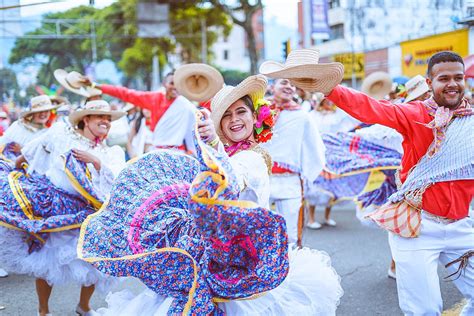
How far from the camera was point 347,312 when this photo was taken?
4941mm

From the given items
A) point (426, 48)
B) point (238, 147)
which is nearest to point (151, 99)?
point (238, 147)

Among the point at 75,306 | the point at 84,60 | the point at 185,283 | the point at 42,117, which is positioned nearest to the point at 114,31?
the point at 84,60

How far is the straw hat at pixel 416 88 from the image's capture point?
237 inches

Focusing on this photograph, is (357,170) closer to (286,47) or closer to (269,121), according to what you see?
(269,121)

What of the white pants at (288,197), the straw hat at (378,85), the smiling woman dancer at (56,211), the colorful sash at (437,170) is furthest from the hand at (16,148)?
the straw hat at (378,85)

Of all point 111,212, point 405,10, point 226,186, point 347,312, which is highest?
point 405,10

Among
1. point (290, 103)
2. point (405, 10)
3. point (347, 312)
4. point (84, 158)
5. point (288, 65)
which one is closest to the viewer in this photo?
point (288, 65)

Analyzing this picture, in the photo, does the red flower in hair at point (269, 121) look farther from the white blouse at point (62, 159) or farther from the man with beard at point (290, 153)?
the man with beard at point (290, 153)

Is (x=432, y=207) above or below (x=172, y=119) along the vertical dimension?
below

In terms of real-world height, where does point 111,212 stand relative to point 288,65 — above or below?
below

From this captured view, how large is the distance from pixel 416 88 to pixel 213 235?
14.6 ft

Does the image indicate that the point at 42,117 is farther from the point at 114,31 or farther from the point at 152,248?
the point at 114,31

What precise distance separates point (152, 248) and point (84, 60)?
184 feet

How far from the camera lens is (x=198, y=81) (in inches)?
283
